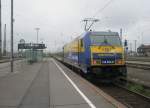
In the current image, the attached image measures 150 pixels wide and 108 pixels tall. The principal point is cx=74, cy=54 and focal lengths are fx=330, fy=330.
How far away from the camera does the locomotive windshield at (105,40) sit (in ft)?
66.6

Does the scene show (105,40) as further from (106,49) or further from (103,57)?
(103,57)

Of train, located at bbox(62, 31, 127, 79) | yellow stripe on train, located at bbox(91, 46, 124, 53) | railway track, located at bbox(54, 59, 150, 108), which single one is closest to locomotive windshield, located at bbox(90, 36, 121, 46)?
train, located at bbox(62, 31, 127, 79)

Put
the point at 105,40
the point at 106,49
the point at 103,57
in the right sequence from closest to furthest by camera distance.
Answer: the point at 103,57 → the point at 106,49 → the point at 105,40

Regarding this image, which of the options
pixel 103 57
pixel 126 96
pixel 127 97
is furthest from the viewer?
pixel 103 57

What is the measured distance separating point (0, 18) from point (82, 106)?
4712cm

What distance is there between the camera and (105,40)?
805 inches

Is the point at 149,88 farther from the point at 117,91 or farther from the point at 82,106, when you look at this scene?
the point at 82,106

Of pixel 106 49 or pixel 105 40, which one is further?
pixel 105 40

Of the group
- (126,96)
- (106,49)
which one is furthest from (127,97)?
(106,49)

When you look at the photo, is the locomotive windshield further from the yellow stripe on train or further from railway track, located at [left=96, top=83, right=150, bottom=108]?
railway track, located at [left=96, top=83, right=150, bottom=108]

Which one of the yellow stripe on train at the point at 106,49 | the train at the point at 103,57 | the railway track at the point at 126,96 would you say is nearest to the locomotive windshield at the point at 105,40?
the train at the point at 103,57

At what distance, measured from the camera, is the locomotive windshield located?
66.6 feet

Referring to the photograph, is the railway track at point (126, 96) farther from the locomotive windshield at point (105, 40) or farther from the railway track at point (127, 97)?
the locomotive windshield at point (105, 40)

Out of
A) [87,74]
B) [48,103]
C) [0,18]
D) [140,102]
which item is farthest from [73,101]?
[0,18]
